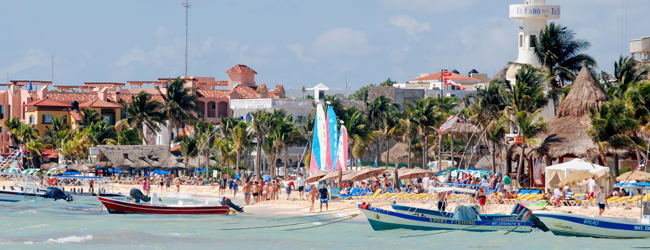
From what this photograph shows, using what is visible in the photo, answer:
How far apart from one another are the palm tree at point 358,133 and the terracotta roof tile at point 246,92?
27.9m

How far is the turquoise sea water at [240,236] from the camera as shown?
25.7 metres

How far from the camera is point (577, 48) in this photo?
153 feet

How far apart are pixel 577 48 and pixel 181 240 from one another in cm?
2873

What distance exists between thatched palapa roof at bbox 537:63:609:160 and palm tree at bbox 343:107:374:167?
937 inches

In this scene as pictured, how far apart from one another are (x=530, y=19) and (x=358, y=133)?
1878cm

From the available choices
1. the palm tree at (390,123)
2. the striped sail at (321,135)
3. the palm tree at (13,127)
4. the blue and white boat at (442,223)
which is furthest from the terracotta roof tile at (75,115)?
the blue and white boat at (442,223)

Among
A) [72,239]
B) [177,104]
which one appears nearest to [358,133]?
[177,104]

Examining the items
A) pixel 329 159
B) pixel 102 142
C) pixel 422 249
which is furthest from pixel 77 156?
pixel 422 249

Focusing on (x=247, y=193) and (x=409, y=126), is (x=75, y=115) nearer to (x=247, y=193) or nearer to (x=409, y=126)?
(x=409, y=126)

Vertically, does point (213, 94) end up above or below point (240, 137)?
above

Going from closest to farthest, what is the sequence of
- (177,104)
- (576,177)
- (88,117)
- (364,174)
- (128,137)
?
(576,177), (364,174), (128,137), (177,104), (88,117)

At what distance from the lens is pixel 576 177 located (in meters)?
33.2

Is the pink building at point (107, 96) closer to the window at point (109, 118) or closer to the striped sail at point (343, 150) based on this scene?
the window at point (109, 118)

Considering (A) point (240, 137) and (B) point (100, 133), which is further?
(B) point (100, 133)
